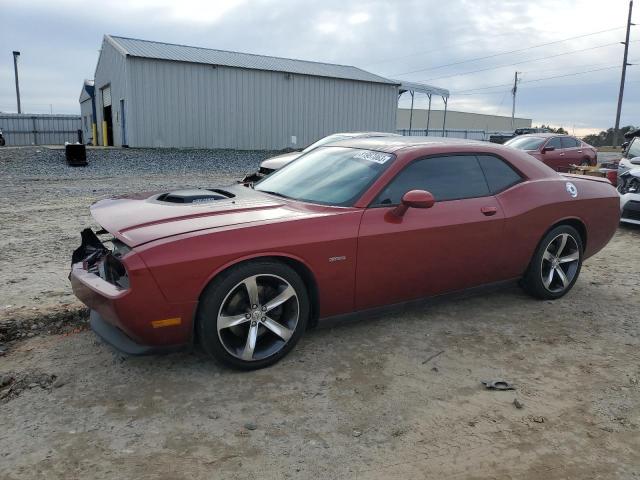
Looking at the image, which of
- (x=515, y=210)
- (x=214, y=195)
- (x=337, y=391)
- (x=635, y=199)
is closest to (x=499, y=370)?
(x=337, y=391)

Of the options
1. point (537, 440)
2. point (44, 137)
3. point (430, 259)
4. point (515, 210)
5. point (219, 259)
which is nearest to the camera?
point (537, 440)

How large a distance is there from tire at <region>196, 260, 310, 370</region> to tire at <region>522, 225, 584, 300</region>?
2.29 m

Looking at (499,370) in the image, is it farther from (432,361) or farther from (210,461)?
(210,461)

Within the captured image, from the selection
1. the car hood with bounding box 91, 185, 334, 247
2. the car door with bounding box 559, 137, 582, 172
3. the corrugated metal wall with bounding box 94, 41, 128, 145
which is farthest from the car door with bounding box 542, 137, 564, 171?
the corrugated metal wall with bounding box 94, 41, 128, 145

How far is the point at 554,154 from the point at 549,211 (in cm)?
1159

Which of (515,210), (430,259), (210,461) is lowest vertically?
(210,461)

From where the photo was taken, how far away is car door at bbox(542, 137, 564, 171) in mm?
14664

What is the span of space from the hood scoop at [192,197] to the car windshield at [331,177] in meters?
0.42

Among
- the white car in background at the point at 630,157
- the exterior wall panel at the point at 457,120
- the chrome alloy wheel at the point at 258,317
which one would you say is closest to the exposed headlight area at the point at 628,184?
the white car in background at the point at 630,157

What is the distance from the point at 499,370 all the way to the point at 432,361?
426 millimetres

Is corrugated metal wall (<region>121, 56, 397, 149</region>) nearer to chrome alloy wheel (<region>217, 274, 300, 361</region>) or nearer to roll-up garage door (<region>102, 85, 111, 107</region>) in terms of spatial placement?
roll-up garage door (<region>102, 85, 111, 107</region>)

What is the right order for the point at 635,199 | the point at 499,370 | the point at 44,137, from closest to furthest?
the point at 499,370 → the point at 635,199 → the point at 44,137

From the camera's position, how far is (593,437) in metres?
2.66

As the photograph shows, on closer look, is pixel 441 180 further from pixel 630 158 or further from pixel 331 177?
pixel 630 158
